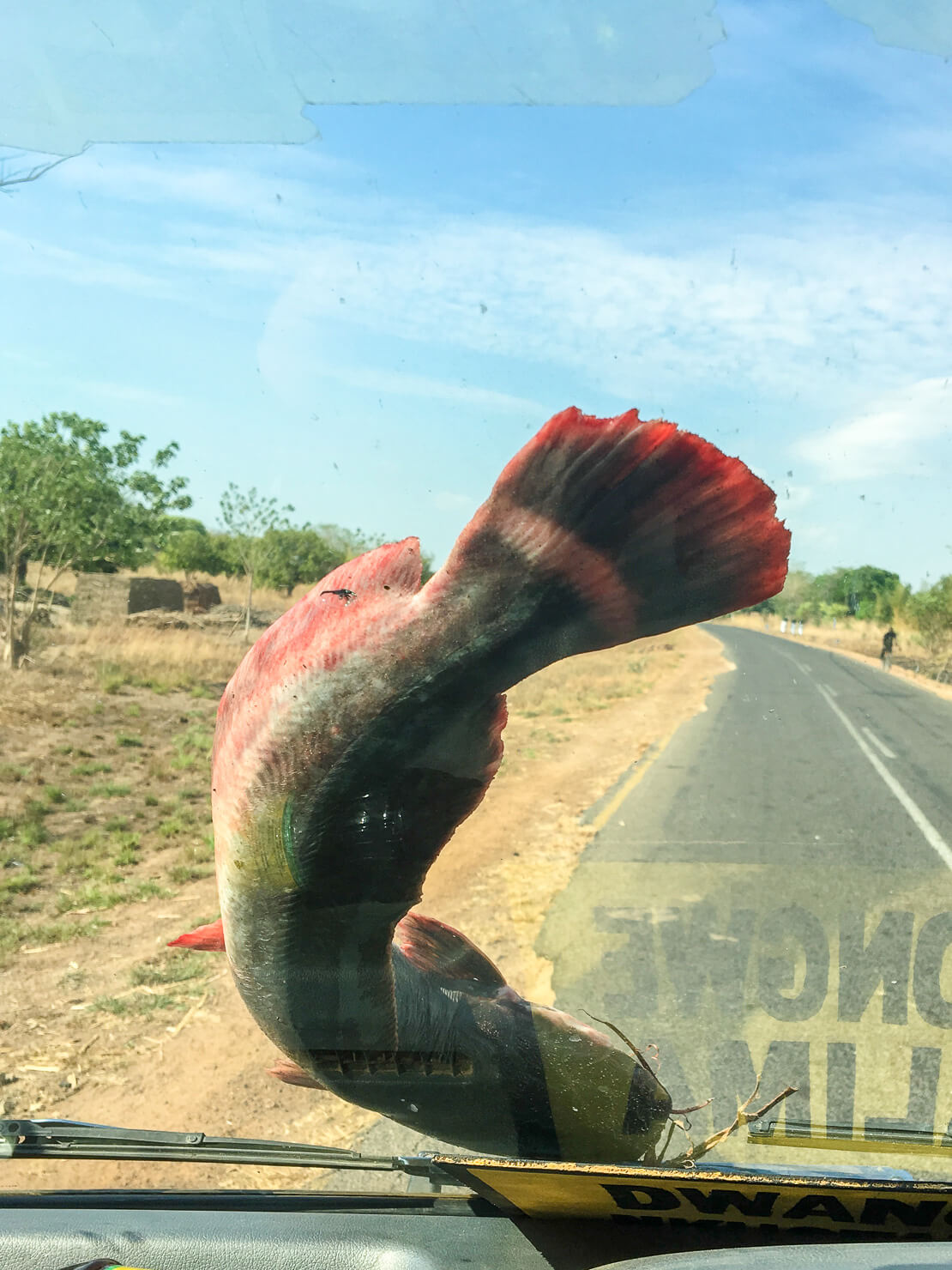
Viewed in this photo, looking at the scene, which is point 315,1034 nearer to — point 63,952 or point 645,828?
point 63,952

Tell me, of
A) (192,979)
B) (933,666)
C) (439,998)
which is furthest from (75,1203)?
(933,666)

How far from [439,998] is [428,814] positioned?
1.30 ft

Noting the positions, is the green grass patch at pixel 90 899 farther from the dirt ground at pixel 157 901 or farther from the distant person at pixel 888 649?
the distant person at pixel 888 649

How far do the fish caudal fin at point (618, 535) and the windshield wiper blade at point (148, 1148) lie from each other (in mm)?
1071

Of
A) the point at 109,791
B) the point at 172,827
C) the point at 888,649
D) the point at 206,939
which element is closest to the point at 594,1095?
the point at 206,939

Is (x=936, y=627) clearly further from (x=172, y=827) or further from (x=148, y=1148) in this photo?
(x=148, y=1148)

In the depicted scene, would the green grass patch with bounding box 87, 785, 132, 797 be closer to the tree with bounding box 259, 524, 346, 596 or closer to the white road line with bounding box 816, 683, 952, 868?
the white road line with bounding box 816, 683, 952, 868

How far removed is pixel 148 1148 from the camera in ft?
5.71

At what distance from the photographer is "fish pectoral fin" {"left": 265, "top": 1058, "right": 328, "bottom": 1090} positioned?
1.56 m

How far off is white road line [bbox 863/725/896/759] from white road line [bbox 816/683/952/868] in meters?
0.15

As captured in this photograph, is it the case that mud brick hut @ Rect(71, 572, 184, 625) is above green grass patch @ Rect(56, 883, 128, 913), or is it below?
→ above

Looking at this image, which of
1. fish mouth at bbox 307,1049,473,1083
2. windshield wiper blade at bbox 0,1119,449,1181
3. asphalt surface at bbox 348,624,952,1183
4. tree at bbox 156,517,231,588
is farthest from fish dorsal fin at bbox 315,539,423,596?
tree at bbox 156,517,231,588

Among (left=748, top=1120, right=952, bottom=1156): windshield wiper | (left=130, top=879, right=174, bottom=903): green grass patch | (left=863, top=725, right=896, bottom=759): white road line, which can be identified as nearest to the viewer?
(left=748, top=1120, right=952, bottom=1156): windshield wiper

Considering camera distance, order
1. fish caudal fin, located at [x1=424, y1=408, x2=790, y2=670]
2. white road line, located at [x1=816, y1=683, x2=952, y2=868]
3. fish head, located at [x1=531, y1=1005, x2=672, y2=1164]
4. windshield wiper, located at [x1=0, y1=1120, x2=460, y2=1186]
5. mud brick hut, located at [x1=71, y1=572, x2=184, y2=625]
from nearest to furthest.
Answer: fish caudal fin, located at [x1=424, y1=408, x2=790, y2=670]
fish head, located at [x1=531, y1=1005, x2=672, y2=1164]
windshield wiper, located at [x1=0, y1=1120, x2=460, y2=1186]
white road line, located at [x1=816, y1=683, x2=952, y2=868]
mud brick hut, located at [x1=71, y1=572, x2=184, y2=625]
